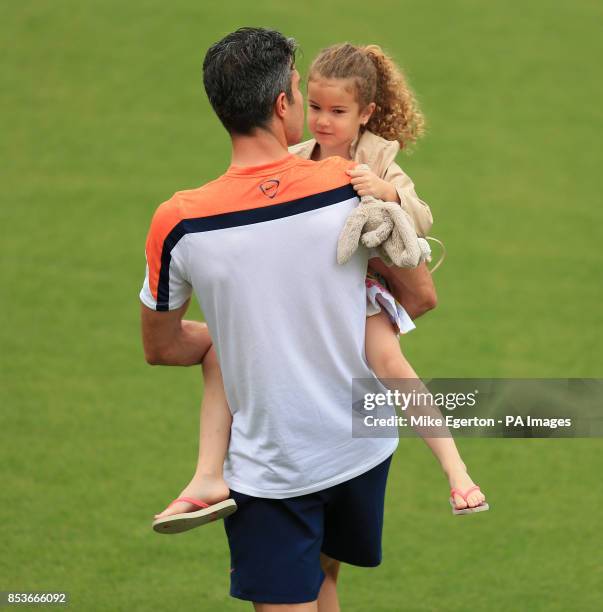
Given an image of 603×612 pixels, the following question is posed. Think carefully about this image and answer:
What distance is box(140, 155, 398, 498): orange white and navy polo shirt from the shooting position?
2605 mm

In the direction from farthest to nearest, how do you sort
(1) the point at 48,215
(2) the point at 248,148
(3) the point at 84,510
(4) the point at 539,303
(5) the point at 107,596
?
(1) the point at 48,215 < (4) the point at 539,303 < (3) the point at 84,510 < (5) the point at 107,596 < (2) the point at 248,148

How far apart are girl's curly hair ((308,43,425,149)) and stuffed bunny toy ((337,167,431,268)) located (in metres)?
0.62

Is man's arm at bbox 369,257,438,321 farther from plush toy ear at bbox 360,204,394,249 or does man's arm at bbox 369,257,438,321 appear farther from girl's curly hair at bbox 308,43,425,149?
girl's curly hair at bbox 308,43,425,149

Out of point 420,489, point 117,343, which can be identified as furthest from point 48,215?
point 420,489

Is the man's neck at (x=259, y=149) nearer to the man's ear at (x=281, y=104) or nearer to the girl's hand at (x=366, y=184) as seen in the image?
the man's ear at (x=281, y=104)

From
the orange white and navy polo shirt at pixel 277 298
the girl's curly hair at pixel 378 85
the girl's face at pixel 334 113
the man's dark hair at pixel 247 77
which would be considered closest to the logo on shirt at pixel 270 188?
the orange white and navy polo shirt at pixel 277 298

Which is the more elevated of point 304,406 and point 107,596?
point 304,406

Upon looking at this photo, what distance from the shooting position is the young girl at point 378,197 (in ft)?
9.22

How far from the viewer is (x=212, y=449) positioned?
285 centimetres

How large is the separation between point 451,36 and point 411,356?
4.12 m

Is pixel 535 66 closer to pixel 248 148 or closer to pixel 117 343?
pixel 117 343

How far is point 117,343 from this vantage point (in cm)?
619

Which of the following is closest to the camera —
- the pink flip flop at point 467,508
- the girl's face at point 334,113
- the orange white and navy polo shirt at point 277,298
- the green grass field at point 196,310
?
the orange white and navy polo shirt at point 277,298

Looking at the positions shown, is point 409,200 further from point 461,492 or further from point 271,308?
point 461,492
